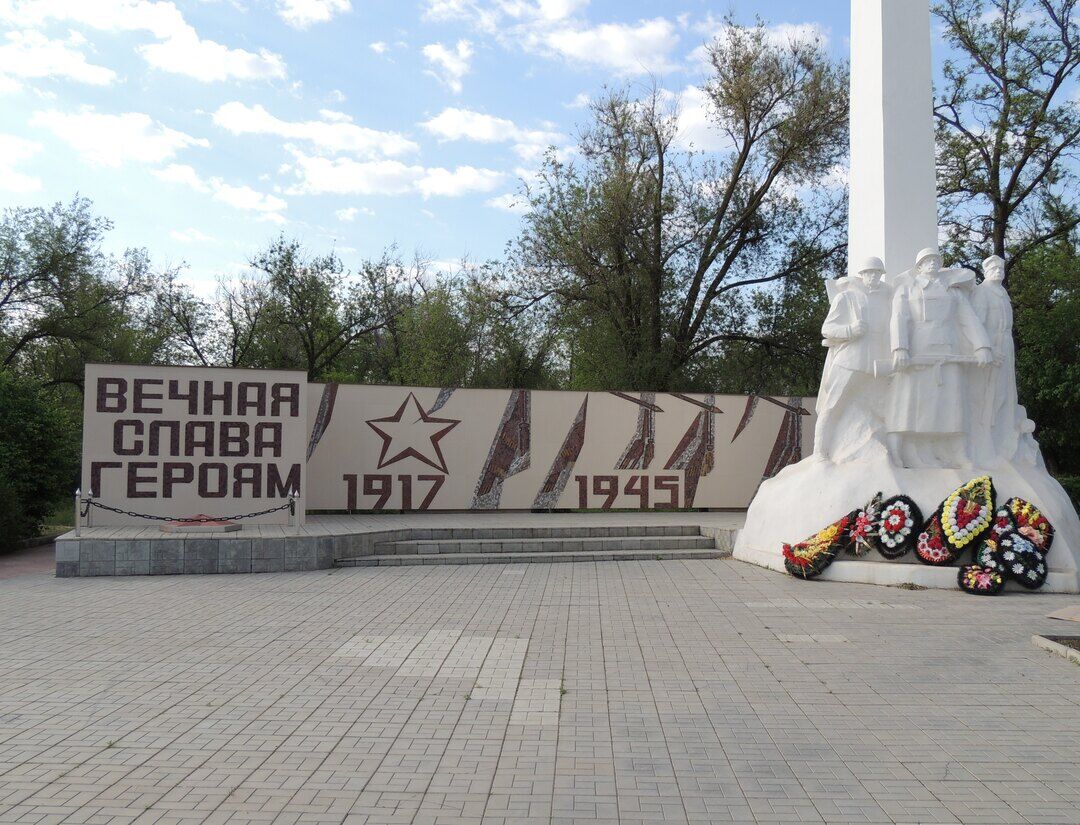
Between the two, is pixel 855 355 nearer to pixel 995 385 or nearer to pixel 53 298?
pixel 995 385

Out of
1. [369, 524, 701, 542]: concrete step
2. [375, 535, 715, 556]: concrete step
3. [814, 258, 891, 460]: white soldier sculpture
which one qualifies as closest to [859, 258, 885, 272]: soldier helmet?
[814, 258, 891, 460]: white soldier sculpture

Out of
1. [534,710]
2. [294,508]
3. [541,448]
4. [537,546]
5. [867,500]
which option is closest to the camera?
[534,710]

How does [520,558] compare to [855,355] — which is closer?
[855,355]

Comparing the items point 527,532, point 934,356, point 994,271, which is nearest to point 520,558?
point 527,532

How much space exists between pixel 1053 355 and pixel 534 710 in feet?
61.8

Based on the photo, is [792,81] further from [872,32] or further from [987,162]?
[872,32]

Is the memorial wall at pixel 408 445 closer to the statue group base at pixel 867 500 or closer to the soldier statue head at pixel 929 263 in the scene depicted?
the statue group base at pixel 867 500

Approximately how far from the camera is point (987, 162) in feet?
71.4

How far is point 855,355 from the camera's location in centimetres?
1113

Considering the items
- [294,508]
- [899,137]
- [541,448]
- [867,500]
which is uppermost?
[899,137]

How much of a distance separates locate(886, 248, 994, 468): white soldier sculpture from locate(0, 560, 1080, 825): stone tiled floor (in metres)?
2.63

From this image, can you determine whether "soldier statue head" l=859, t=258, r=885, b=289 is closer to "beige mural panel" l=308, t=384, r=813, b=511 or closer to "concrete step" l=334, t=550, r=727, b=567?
"concrete step" l=334, t=550, r=727, b=567

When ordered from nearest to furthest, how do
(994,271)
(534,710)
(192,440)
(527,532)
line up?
(534,710) < (994,271) < (192,440) < (527,532)

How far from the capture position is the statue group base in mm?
9602
